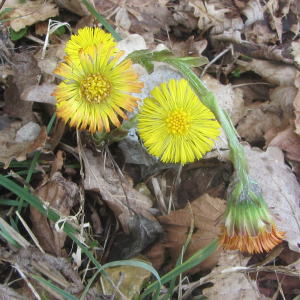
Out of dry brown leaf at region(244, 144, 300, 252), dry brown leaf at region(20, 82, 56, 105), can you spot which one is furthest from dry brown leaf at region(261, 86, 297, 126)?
dry brown leaf at region(20, 82, 56, 105)

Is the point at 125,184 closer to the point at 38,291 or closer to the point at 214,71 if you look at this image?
the point at 38,291

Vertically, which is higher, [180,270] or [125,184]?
[125,184]

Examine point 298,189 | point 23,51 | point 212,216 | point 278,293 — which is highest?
point 23,51

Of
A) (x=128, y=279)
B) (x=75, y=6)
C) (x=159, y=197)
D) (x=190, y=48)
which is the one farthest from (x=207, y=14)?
(x=128, y=279)

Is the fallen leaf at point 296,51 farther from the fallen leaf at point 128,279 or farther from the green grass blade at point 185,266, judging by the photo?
the fallen leaf at point 128,279

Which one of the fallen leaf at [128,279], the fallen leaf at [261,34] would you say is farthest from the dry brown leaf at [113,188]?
the fallen leaf at [261,34]

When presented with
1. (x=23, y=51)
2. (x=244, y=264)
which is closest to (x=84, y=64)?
(x=23, y=51)

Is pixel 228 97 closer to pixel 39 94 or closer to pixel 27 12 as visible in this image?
pixel 39 94
